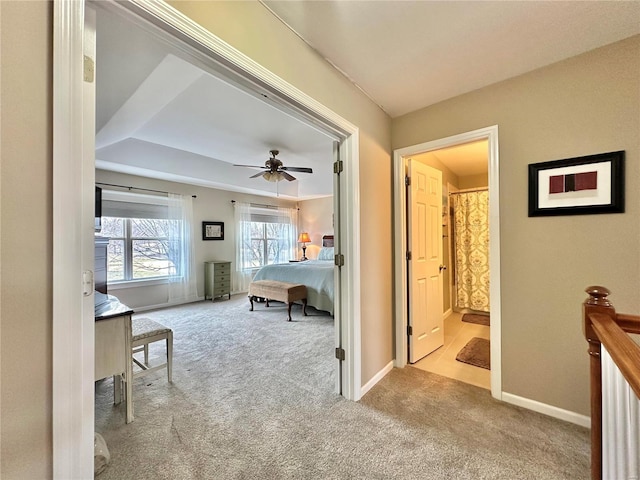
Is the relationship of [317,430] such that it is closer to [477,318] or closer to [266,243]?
[477,318]

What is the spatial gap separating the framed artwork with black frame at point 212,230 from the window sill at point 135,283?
3.78 feet

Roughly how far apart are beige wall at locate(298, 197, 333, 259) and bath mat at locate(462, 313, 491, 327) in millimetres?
3853

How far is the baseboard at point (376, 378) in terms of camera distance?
204 cm

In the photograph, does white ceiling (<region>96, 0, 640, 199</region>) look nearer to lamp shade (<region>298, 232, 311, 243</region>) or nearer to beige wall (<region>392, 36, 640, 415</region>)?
beige wall (<region>392, 36, 640, 415</region>)

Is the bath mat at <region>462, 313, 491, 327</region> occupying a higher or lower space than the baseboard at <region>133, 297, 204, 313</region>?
lower

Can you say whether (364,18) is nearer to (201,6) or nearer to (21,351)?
(201,6)

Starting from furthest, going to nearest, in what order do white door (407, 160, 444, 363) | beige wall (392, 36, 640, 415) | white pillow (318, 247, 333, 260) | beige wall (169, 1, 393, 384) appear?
white pillow (318, 247, 333, 260) → white door (407, 160, 444, 363) → beige wall (392, 36, 640, 415) → beige wall (169, 1, 393, 384)

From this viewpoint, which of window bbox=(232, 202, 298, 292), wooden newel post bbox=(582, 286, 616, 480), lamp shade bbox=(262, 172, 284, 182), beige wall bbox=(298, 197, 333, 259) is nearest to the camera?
wooden newel post bbox=(582, 286, 616, 480)

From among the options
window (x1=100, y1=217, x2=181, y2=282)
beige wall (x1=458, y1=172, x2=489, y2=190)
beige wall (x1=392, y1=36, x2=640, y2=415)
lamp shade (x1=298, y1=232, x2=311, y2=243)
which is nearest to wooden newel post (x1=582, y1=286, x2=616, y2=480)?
beige wall (x1=392, y1=36, x2=640, y2=415)

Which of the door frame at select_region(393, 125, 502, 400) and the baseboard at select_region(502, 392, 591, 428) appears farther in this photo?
the door frame at select_region(393, 125, 502, 400)

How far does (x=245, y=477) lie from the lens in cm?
131

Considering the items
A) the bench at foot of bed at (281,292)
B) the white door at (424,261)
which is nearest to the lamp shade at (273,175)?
the bench at foot of bed at (281,292)

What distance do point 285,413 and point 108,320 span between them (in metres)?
1.31

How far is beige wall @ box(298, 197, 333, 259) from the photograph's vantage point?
7.17 m
